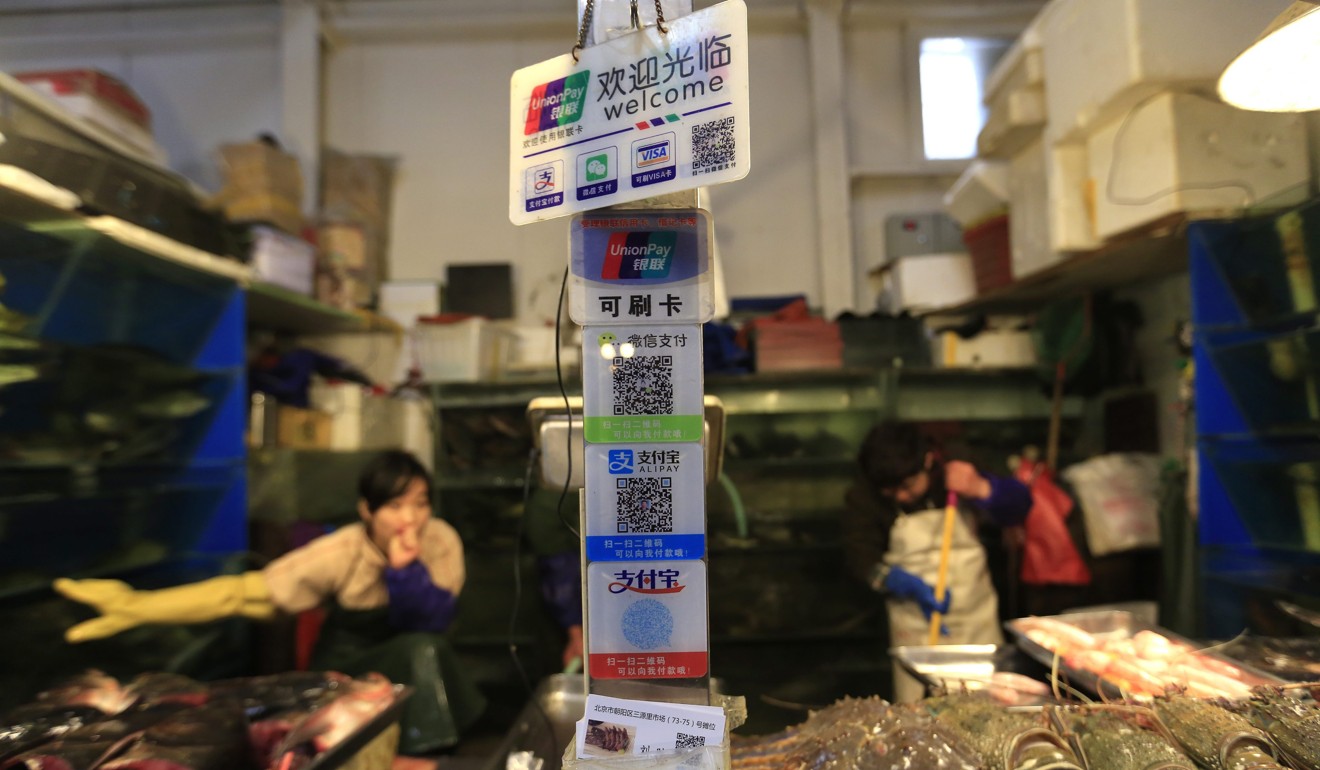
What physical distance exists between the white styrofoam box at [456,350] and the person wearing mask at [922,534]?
2016 mm

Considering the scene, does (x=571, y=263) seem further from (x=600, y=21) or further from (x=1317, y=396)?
(x=1317, y=396)

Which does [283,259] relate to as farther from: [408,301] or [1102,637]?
[1102,637]

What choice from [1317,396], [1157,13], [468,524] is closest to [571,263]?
[1157,13]

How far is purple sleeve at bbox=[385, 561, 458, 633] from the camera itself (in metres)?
2.26

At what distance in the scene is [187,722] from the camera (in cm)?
138

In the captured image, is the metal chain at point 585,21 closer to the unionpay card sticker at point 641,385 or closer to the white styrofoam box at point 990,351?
the unionpay card sticker at point 641,385

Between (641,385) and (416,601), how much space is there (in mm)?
1810

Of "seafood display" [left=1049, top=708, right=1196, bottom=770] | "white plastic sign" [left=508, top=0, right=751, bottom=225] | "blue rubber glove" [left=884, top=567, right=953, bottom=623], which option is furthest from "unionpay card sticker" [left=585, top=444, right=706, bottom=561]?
"blue rubber glove" [left=884, top=567, right=953, bottom=623]

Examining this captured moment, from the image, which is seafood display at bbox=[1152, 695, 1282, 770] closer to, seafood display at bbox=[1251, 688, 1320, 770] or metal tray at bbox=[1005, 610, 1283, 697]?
seafood display at bbox=[1251, 688, 1320, 770]

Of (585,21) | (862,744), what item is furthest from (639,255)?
(862,744)

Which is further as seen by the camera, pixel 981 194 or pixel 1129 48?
pixel 981 194

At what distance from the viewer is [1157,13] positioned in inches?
73.2

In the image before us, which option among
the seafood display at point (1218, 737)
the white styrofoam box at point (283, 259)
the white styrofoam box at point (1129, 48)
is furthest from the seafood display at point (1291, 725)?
the white styrofoam box at point (283, 259)

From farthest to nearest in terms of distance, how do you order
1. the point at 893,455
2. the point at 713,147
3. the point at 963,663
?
1. the point at 893,455
2. the point at 963,663
3. the point at 713,147
